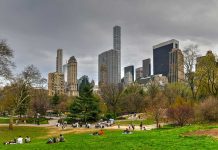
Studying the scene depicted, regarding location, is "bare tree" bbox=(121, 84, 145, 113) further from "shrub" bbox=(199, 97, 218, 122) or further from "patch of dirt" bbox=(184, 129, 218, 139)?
"patch of dirt" bbox=(184, 129, 218, 139)

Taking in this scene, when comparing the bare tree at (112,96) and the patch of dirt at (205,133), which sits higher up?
the bare tree at (112,96)

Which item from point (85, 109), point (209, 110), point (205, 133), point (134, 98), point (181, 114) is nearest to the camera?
point (205, 133)

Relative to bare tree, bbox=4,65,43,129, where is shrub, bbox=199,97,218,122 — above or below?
below

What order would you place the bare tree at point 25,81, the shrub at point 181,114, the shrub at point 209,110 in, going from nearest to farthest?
1. the shrub at point 181,114
2. the shrub at point 209,110
3. the bare tree at point 25,81

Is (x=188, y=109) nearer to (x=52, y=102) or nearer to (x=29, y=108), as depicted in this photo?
(x=29, y=108)

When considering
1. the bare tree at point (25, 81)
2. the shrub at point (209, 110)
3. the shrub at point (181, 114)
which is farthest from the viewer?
the bare tree at point (25, 81)

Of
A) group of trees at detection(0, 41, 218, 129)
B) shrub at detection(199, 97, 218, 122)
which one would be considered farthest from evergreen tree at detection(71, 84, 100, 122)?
shrub at detection(199, 97, 218, 122)

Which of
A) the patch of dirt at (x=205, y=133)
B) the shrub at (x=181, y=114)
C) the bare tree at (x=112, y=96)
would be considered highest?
the bare tree at (x=112, y=96)

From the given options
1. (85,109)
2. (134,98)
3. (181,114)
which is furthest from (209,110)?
(134,98)

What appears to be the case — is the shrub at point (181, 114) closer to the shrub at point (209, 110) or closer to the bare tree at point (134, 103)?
the shrub at point (209, 110)

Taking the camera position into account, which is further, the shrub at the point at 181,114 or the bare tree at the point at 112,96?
the bare tree at the point at 112,96

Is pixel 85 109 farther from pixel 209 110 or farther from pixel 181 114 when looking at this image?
pixel 209 110

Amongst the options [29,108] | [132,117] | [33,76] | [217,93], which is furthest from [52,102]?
[217,93]

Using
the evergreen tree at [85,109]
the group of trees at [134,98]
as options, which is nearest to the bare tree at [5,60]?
the group of trees at [134,98]
